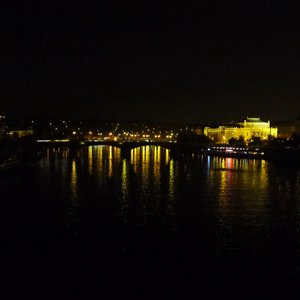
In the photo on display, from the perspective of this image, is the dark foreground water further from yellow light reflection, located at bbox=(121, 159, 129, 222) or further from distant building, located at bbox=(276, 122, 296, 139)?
distant building, located at bbox=(276, 122, 296, 139)

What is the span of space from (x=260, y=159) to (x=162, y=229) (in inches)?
904

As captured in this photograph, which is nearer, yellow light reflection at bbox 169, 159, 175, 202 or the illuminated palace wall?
yellow light reflection at bbox 169, 159, 175, 202

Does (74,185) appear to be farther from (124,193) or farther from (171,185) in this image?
(171,185)

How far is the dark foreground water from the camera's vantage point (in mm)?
8141

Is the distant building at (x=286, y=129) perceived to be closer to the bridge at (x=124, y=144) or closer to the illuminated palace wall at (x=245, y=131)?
the illuminated palace wall at (x=245, y=131)

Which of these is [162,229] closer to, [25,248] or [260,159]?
[25,248]

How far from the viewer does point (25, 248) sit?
32.7 feet

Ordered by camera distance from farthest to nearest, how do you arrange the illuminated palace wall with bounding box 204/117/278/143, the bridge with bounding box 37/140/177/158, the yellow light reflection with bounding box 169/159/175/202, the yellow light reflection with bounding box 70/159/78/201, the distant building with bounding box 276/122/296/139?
the illuminated palace wall with bounding box 204/117/278/143 → the distant building with bounding box 276/122/296/139 → the bridge with bounding box 37/140/177/158 → the yellow light reflection with bounding box 169/159/175/202 → the yellow light reflection with bounding box 70/159/78/201

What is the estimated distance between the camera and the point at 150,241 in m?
10.6

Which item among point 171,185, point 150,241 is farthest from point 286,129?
point 150,241

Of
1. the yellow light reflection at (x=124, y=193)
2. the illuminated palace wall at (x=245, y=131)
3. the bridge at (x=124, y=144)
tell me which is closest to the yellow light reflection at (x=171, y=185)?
the yellow light reflection at (x=124, y=193)

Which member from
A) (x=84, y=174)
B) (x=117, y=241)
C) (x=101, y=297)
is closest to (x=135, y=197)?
(x=117, y=241)

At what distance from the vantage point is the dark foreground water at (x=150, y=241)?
8.14 m

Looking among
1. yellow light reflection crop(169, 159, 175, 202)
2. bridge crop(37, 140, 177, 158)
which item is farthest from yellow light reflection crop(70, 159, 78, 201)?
bridge crop(37, 140, 177, 158)
